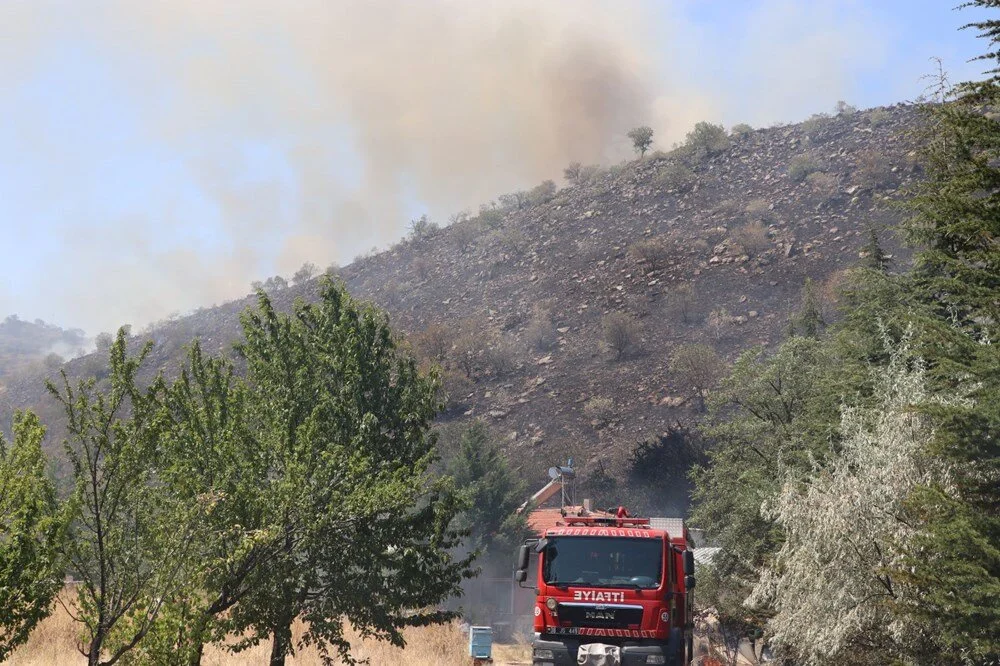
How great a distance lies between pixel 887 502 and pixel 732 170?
104331mm

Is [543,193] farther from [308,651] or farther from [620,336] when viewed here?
[308,651]

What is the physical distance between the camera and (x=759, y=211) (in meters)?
104

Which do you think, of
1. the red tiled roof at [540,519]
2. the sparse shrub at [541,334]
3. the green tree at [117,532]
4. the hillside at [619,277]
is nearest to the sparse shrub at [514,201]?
the hillside at [619,277]

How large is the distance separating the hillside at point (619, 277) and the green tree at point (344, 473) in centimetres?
A: 4616

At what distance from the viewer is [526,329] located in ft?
318

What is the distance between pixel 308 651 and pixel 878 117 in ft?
351

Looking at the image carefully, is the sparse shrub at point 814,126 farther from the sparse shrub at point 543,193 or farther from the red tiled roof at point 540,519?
the red tiled roof at point 540,519

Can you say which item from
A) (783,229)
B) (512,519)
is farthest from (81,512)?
(783,229)

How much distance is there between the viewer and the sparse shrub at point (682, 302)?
91625 mm

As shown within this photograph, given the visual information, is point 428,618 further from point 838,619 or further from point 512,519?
point 512,519

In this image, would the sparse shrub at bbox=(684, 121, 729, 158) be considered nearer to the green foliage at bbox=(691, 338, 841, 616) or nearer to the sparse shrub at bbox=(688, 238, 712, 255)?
the sparse shrub at bbox=(688, 238, 712, 255)

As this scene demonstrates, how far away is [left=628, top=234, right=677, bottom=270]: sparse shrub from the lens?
332ft

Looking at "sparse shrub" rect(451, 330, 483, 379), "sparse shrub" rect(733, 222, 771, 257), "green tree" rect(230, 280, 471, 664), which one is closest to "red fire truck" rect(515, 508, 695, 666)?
"green tree" rect(230, 280, 471, 664)

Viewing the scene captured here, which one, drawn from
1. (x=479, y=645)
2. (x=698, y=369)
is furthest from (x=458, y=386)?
(x=479, y=645)
